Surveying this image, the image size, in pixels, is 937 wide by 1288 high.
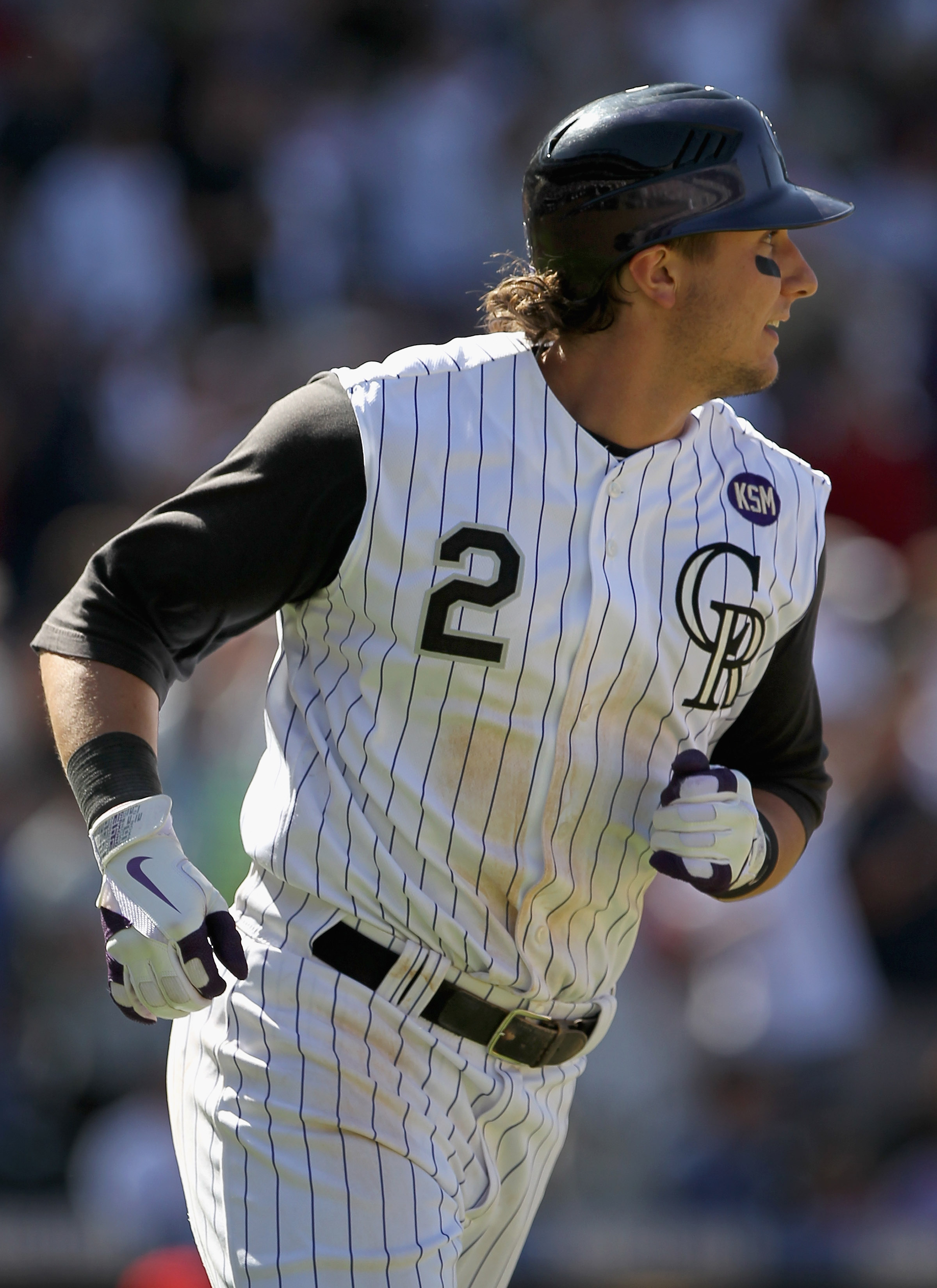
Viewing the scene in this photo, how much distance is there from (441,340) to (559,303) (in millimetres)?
5426

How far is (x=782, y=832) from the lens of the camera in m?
2.99

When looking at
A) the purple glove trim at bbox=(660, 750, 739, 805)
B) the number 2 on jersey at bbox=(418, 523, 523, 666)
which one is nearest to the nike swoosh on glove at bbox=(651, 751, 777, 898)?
the purple glove trim at bbox=(660, 750, 739, 805)

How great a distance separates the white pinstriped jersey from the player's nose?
31 cm

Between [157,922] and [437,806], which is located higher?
[437,806]

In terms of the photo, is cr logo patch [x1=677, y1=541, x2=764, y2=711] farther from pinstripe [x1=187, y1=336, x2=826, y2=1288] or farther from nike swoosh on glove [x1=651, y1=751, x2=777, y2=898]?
nike swoosh on glove [x1=651, y1=751, x2=777, y2=898]

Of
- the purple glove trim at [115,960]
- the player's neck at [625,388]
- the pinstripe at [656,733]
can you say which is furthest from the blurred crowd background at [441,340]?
the player's neck at [625,388]

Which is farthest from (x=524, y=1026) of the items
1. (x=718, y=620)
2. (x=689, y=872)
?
(x=718, y=620)

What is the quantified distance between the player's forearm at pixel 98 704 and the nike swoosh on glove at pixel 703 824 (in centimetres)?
78

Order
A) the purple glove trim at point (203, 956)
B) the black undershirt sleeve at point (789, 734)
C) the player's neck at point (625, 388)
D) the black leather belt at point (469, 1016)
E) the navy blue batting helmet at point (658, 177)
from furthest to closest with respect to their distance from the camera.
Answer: the black undershirt sleeve at point (789, 734) < the player's neck at point (625, 388) < the navy blue batting helmet at point (658, 177) < the black leather belt at point (469, 1016) < the purple glove trim at point (203, 956)

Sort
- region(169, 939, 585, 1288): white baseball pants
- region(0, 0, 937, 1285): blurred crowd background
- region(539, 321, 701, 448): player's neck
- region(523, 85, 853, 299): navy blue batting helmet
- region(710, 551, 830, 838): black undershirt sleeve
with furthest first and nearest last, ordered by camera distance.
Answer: region(0, 0, 937, 1285): blurred crowd background, region(710, 551, 830, 838): black undershirt sleeve, region(539, 321, 701, 448): player's neck, region(523, 85, 853, 299): navy blue batting helmet, region(169, 939, 585, 1288): white baseball pants

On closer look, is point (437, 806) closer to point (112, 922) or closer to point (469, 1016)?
point (469, 1016)

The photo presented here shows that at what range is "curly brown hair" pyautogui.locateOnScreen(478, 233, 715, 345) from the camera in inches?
110

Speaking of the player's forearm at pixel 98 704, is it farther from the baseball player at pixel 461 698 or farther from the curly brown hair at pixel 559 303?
the curly brown hair at pixel 559 303

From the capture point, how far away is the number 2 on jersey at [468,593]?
8.59 ft
